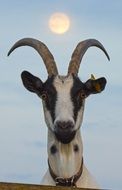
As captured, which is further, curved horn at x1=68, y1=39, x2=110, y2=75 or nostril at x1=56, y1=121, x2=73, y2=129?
curved horn at x1=68, y1=39, x2=110, y2=75

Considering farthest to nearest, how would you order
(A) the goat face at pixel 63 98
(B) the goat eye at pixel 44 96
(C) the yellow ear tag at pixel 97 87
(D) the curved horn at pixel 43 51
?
(D) the curved horn at pixel 43 51
(C) the yellow ear tag at pixel 97 87
(B) the goat eye at pixel 44 96
(A) the goat face at pixel 63 98

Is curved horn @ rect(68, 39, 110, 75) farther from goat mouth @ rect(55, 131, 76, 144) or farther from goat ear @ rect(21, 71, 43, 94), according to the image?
goat mouth @ rect(55, 131, 76, 144)

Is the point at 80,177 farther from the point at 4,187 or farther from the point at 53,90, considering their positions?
the point at 4,187

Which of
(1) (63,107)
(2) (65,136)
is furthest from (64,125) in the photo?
(1) (63,107)

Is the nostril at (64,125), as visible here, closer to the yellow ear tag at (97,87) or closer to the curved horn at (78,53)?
the yellow ear tag at (97,87)

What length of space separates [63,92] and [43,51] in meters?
1.69

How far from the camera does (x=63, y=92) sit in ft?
28.2

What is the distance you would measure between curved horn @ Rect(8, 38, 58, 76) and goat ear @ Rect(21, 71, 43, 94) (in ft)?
1.05

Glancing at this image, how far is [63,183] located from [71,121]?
102 centimetres

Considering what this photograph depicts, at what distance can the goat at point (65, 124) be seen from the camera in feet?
26.6

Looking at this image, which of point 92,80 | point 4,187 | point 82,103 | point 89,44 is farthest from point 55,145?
point 4,187

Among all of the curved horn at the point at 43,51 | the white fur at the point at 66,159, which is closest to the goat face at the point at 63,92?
the curved horn at the point at 43,51

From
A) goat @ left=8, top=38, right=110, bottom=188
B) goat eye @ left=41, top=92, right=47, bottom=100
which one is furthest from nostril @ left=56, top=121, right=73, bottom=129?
goat eye @ left=41, top=92, right=47, bottom=100

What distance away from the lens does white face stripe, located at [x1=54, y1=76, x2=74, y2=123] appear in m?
8.07
